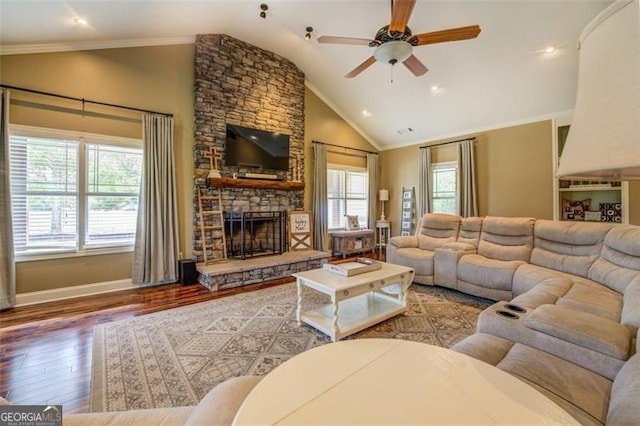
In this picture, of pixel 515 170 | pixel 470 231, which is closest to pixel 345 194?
pixel 470 231

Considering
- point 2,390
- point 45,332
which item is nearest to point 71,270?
point 45,332

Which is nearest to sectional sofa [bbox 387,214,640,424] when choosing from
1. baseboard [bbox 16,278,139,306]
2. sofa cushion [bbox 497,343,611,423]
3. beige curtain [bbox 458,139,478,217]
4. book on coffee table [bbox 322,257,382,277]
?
sofa cushion [bbox 497,343,611,423]

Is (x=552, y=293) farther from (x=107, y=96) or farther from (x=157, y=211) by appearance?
(x=107, y=96)

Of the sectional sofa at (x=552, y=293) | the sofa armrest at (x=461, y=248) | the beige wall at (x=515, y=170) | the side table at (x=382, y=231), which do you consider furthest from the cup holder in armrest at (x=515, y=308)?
the side table at (x=382, y=231)

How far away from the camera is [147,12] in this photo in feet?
11.3

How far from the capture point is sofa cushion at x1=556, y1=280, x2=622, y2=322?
78.1 inches

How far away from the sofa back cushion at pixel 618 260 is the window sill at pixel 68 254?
5702mm

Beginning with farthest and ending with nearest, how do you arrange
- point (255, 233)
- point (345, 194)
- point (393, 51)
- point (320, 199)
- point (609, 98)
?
point (345, 194), point (320, 199), point (255, 233), point (393, 51), point (609, 98)

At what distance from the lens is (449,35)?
2754 millimetres

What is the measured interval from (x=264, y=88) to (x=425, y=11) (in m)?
2.95

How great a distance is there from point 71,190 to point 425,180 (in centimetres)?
639

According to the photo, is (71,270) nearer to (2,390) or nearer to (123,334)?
(123,334)

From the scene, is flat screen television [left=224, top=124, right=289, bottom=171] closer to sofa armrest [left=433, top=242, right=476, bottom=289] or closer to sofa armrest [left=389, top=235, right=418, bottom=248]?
sofa armrest [left=389, top=235, right=418, bottom=248]

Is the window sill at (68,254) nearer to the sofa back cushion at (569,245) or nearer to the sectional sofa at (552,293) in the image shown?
the sectional sofa at (552,293)
